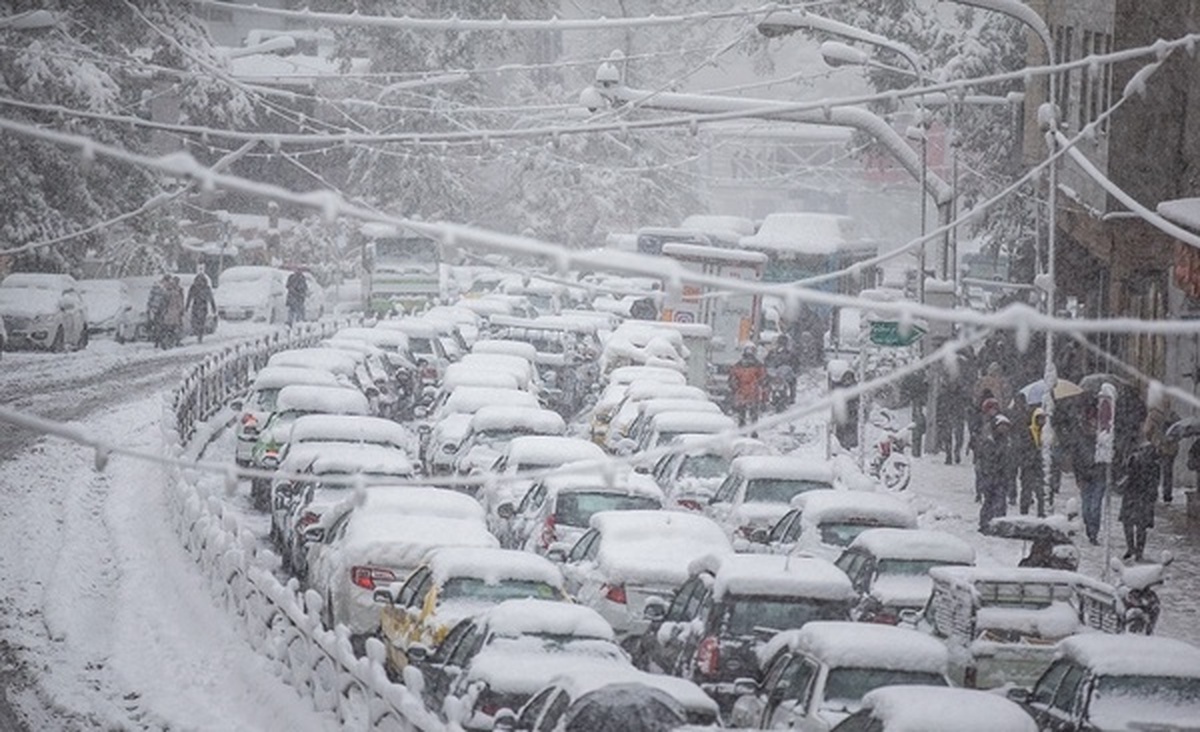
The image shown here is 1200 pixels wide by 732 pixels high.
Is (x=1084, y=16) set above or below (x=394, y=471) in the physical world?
above

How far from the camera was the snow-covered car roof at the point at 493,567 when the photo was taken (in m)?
16.9

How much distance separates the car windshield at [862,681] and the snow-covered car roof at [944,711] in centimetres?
129

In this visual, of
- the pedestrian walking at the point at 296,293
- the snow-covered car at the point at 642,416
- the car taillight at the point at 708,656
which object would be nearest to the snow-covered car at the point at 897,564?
the car taillight at the point at 708,656

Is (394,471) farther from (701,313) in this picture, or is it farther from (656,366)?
(701,313)

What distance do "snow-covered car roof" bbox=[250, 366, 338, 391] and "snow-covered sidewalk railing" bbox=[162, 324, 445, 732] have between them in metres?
1.43

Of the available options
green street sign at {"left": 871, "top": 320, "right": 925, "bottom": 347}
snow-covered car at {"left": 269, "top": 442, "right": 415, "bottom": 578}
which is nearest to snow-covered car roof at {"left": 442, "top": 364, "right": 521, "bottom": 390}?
green street sign at {"left": 871, "top": 320, "right": 925, "bottom": 347}

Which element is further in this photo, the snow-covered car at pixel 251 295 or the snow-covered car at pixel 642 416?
the snow-covered car at pixel 251 295

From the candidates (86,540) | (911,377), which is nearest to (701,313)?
(911,377)

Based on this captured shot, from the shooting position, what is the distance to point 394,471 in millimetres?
23672

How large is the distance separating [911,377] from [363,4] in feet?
149

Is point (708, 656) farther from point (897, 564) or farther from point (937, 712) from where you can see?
point (937, 712)

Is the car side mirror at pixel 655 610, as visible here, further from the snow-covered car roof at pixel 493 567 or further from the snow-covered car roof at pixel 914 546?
the snow-covered car roof at pixel 914 546

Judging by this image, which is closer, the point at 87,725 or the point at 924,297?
the point at 87,725

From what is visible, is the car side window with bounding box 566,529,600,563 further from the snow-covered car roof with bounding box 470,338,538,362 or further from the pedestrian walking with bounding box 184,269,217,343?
the pedestrian walking with bounding box 184,269,217,343
